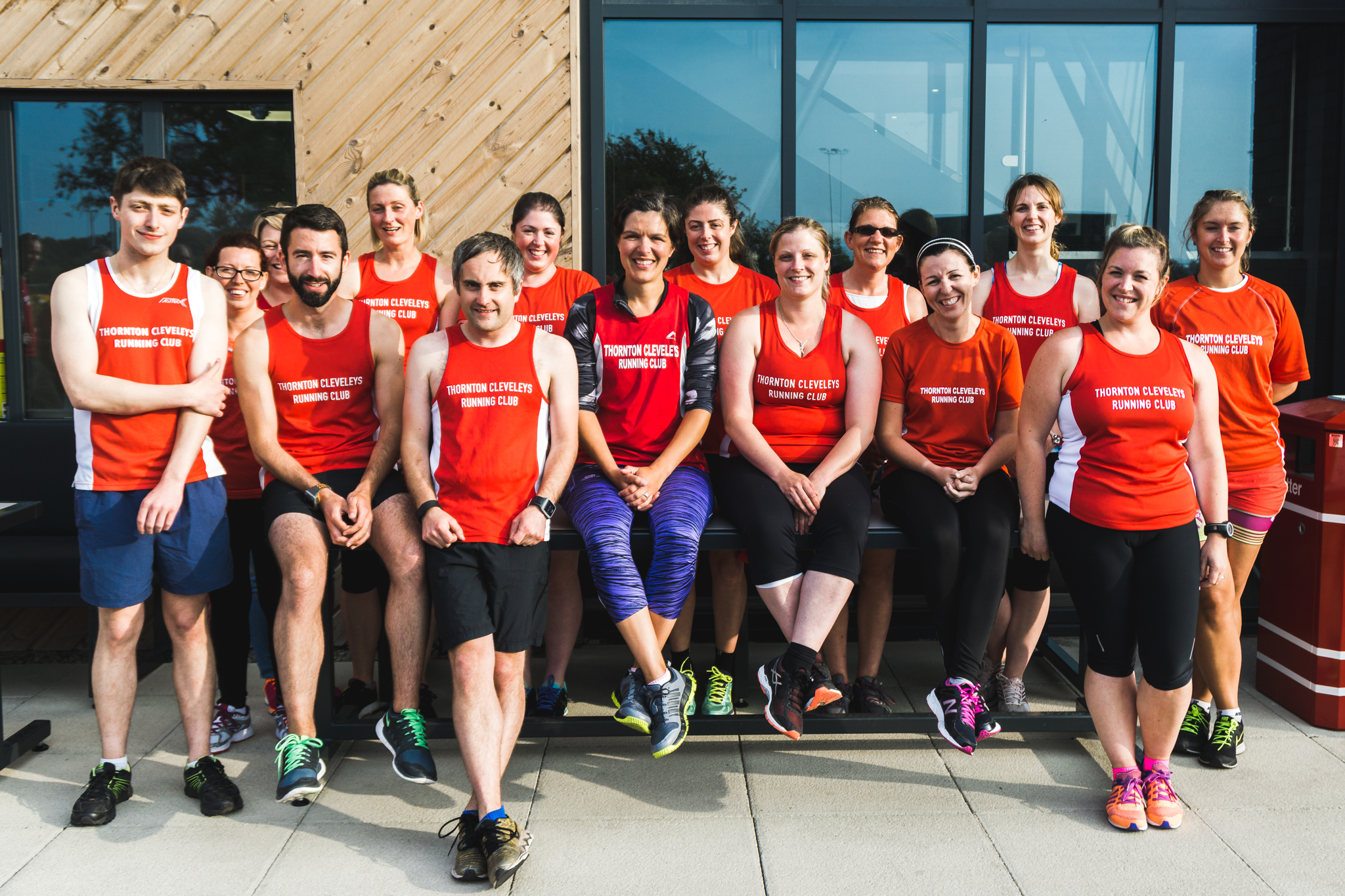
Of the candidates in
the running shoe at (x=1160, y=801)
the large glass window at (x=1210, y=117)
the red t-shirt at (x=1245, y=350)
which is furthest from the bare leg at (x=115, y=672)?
the large glass window at (x=1210, y=117)

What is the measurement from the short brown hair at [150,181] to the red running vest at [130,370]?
240 millimetres

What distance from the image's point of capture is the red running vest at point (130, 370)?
2.90m

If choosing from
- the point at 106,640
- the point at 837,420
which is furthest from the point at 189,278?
the point at 837,420

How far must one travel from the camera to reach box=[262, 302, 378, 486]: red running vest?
3.13 m

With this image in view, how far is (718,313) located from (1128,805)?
2.19 metres

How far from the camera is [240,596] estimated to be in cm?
350

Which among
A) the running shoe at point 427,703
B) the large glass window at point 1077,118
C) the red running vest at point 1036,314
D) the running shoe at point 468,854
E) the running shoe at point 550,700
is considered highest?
the large glass window at point 1077,118

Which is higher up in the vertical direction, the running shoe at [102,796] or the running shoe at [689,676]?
the running shoe at [689,676]

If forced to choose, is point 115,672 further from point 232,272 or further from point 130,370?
point 232,272

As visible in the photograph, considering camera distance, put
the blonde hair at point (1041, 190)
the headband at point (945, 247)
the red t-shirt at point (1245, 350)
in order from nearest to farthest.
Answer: the headband at point (945, 247) → the red t-shirt at point (1245, 350) → the blonde hair at point (1041, 190)

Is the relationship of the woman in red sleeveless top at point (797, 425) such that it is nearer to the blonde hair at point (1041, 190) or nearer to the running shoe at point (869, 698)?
the running shoe at point (869, 698)

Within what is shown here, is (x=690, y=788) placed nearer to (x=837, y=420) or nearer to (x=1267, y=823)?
(x=837, y=420)

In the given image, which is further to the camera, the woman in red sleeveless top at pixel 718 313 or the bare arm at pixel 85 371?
the woman in red sleeveless top at pixel 718 313

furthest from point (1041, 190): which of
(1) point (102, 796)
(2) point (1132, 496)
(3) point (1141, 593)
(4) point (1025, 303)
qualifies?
(1) point (102, 796)
